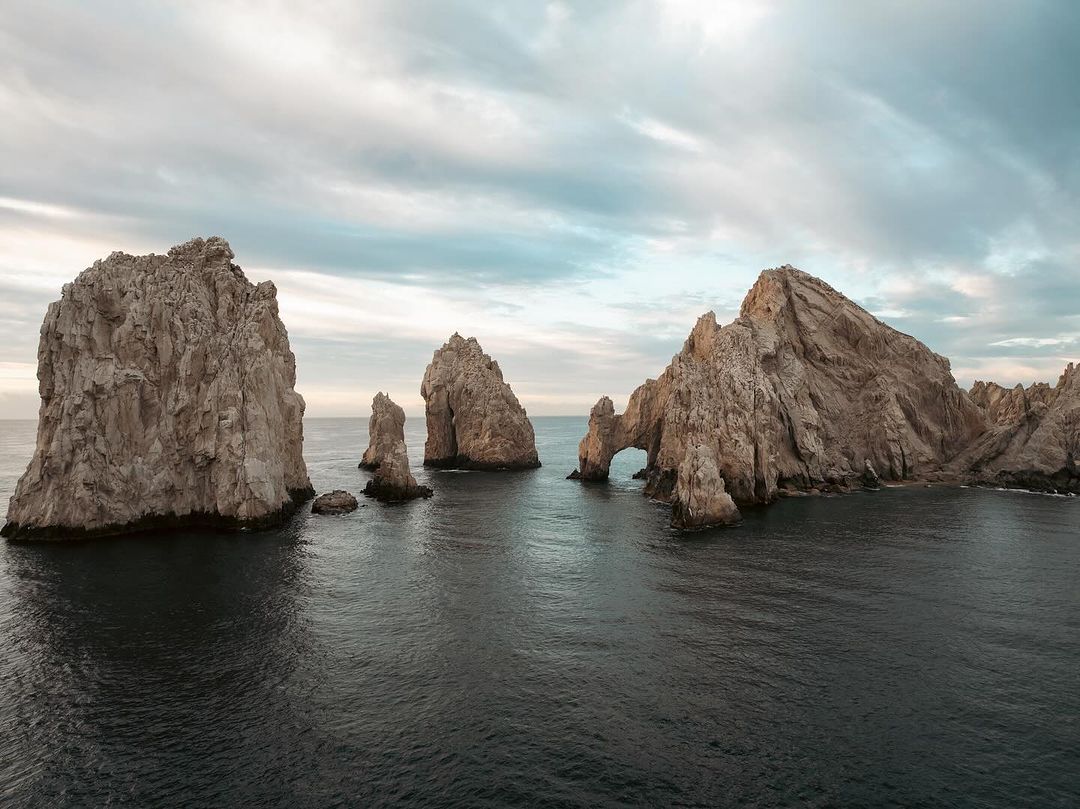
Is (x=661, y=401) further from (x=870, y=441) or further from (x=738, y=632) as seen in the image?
(x=738, y=632)

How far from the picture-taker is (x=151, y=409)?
62.2 m

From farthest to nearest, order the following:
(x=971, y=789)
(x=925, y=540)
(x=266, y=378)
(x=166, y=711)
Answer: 1. (x=266, y=378)
2. (x=925, y=540)
3. (x=166, y=711)
4. (x=971, y=789)

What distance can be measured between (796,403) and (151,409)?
3639 inches

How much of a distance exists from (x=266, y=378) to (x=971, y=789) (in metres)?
70.3

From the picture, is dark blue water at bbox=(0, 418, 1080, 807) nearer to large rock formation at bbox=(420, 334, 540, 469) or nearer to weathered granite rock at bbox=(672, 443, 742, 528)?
weathered granite rock at bbox=(672, 443, 742, 528)

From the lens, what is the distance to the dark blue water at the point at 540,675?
2192 centimetres

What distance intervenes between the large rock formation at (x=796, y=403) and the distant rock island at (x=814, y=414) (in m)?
0.22

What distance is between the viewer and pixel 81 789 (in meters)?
21.5

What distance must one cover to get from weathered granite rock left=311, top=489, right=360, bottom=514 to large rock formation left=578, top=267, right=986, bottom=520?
152ft

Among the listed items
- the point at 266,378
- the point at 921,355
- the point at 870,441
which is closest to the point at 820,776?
the point at 266,378

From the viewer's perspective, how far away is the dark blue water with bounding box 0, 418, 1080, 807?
71.9 ft

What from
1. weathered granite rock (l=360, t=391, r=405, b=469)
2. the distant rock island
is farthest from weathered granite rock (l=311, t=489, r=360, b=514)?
the distant rock island

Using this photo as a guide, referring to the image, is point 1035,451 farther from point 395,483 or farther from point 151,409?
point 151,409

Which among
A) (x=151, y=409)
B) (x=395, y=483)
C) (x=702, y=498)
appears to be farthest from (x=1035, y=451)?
(x=151, y=409)
